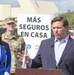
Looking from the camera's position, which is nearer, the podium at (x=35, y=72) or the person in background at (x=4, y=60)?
the podium at (x=35, y=72)

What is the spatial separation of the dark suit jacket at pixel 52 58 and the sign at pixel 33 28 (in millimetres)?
4232

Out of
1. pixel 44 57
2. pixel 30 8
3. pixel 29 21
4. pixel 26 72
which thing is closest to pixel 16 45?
pixel 29 21

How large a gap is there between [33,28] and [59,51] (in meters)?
4.56

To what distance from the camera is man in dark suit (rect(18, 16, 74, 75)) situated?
3.18m

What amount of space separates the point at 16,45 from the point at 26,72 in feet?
10.9

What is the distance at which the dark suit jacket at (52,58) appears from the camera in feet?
10.5

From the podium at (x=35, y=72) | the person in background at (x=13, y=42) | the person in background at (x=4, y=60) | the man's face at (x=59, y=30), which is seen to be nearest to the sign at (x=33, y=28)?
the person in background at (x=13, y=42)

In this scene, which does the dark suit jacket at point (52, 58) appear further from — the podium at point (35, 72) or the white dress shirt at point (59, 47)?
the podium at point (35, 72)

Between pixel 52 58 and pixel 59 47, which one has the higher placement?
pixel 59 47

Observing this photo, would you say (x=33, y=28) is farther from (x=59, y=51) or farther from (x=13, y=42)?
(x=59, y=51)

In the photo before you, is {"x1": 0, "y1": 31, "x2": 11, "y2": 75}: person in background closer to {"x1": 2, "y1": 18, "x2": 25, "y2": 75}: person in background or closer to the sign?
{"x1": 2, "y1": 18, "x2": 25, "y2": 75}: person in background

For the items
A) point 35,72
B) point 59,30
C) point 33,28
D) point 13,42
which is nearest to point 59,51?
point 59,30

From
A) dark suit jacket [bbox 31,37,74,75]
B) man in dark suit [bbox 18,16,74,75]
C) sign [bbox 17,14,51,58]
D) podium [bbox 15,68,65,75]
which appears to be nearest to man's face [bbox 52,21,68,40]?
man in dark suit [bbox 18,16,74,75]

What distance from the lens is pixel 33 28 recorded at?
779 centimetres
